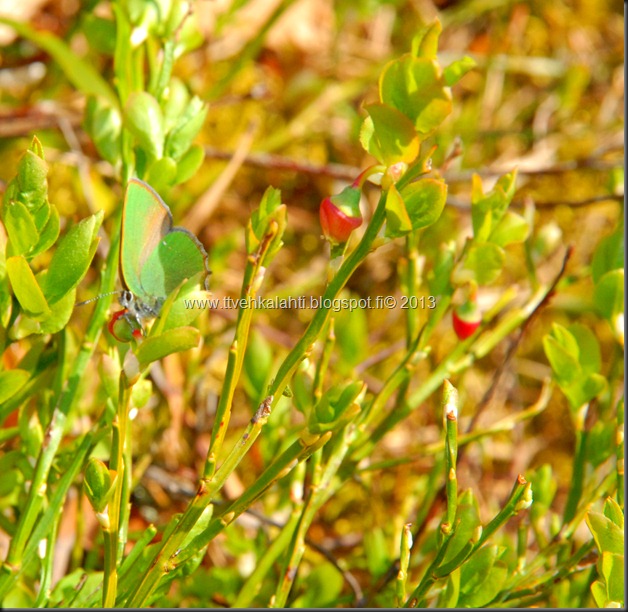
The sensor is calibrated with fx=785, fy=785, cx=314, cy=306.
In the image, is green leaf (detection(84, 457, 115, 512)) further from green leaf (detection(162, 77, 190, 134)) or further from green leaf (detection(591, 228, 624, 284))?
green leaf (detection(591, 228, 624, 284))

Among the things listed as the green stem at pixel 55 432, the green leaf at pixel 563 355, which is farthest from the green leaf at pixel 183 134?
the green leaf at pixel 563 355

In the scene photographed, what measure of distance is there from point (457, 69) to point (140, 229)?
0.98ft

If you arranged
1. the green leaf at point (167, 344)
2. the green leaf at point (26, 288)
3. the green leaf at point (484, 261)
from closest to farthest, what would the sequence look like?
the green leaf at point (167, 344)
the green leaf at point (26, 288)
the green leaf at point (484, 261)

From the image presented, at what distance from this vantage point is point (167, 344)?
0.57 meters

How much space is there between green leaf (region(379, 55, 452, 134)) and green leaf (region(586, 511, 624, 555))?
382mm

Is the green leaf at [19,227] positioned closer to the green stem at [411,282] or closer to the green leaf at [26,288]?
the green leaf at [26,288]

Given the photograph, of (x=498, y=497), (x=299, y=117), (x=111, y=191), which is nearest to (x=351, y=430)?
(x=498, y=497)

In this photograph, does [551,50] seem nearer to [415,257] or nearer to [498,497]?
[498,497]

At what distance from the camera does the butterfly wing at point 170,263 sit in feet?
2.29

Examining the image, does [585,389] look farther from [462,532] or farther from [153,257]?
[153,257]

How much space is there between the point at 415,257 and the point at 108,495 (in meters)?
0.50

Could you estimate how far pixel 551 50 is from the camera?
2.27 meters

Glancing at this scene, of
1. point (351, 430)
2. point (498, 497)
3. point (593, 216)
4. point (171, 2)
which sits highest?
point (171, 2)

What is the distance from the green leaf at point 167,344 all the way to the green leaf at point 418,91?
24 cm
